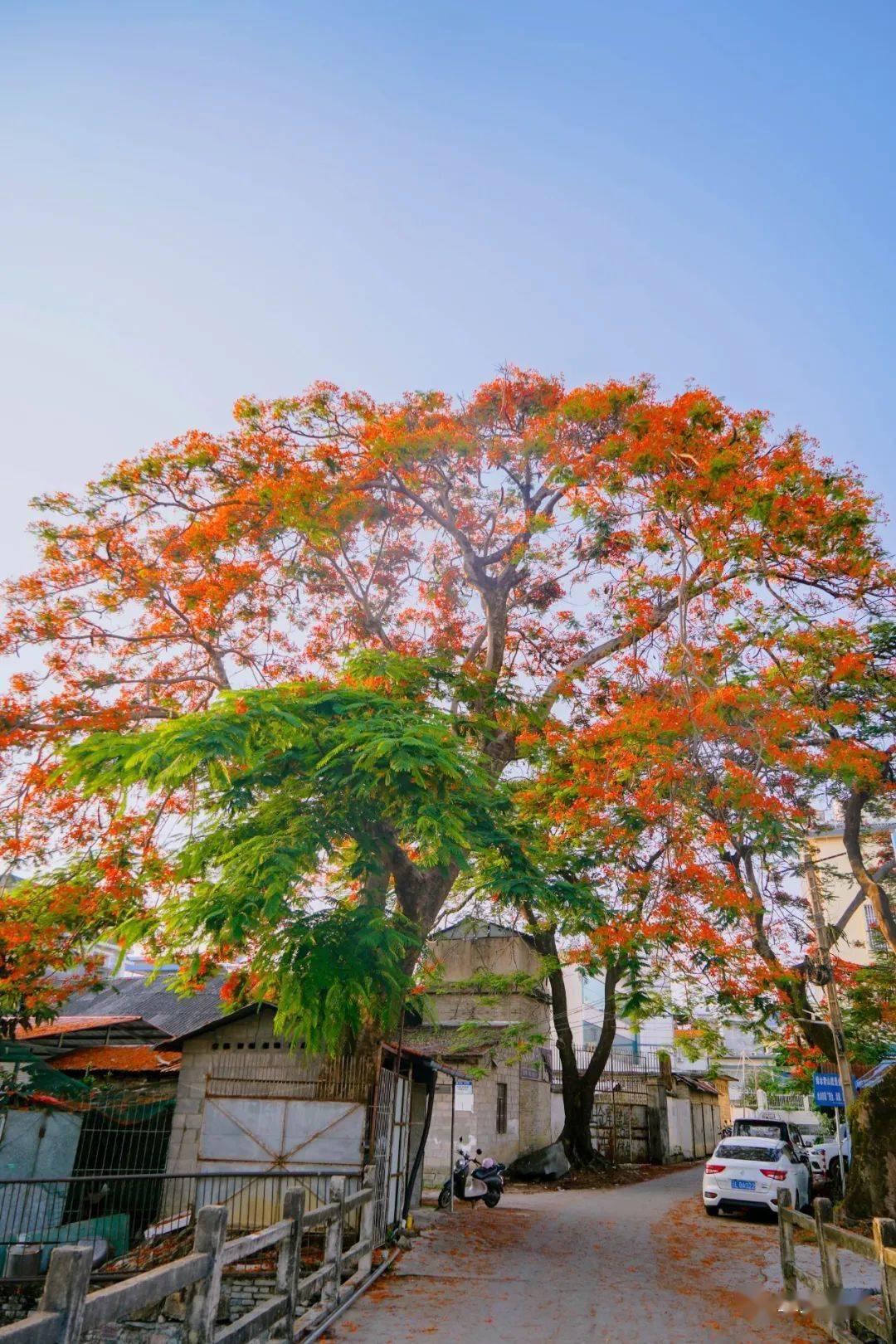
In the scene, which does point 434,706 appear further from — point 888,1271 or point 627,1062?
point 627,1062

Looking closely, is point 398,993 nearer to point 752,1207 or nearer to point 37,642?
point 37,642

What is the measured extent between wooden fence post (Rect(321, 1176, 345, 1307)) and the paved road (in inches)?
9.7

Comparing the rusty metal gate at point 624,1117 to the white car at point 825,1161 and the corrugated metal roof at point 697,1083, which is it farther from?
the white car at point 825,1161

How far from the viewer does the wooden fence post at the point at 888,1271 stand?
5.80 metres

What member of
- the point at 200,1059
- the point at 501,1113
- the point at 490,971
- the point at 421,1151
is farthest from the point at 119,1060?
the point at 501,1113

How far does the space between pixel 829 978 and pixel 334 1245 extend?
492 inches

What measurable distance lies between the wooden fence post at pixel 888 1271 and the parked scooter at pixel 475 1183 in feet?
38.2

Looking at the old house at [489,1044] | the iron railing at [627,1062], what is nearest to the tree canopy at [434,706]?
the old house at [489,1044]

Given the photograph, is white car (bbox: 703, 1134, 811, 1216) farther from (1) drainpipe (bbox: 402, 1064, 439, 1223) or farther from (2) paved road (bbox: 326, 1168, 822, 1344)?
(1) drainpipe (bbox: 402, 1064, 439, 1223)

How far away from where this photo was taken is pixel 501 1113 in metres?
22.8

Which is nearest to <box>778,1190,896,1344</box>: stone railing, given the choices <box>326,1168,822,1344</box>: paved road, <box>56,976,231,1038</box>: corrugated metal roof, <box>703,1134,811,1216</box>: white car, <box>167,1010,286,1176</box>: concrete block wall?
<box>326,1168,822,1344</box>: paved road

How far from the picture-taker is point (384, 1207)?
10.9m

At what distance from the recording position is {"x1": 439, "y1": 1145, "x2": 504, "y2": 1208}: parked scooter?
16.4 metres

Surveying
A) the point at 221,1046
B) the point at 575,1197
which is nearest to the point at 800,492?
the point at 221,1046
